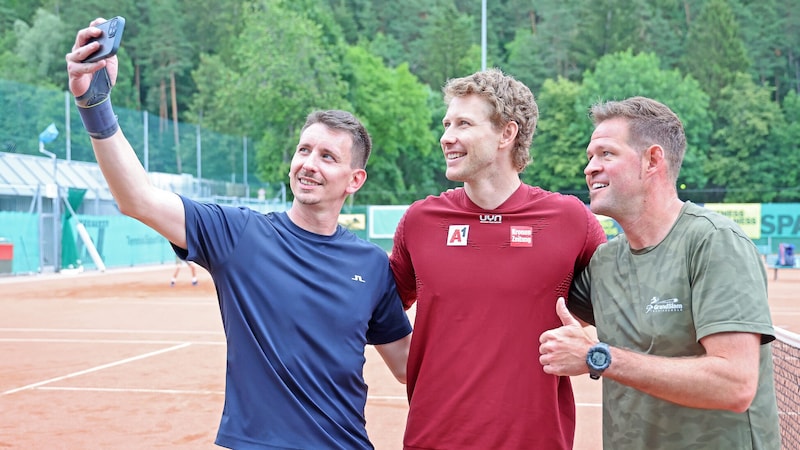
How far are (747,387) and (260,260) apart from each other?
5.79ft

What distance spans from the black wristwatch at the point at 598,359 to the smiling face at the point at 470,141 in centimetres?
111

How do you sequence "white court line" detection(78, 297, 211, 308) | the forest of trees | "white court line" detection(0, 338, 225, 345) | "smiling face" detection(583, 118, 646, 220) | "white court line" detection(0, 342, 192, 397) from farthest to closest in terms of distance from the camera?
the forest of trees < "white court line" detection(78, 297, 211, 308) < "white court line" detection(0, 338, 225, 345) < "white court line" detection(0, 342, 192, 397) < "smiling face" detection(583, 118, 646, 220)

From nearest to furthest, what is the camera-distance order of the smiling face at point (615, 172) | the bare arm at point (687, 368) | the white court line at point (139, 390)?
1. the bare arm at point (687, 368)
2. the smiling face at point (615, 172)
3. the white court line at point (139, 390)

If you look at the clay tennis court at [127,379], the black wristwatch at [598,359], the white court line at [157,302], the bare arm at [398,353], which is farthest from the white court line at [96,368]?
the black wristwatch at [598,359]

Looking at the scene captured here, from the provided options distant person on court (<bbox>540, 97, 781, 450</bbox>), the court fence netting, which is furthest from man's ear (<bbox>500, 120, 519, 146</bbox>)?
the court fence netting

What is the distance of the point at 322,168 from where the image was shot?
11.7ft

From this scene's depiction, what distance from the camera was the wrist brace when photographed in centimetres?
298

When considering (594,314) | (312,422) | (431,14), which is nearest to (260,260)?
(312,422)

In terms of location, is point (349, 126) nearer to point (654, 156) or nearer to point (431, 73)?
point (654, 156)

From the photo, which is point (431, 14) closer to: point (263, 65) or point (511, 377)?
point (263, 65)

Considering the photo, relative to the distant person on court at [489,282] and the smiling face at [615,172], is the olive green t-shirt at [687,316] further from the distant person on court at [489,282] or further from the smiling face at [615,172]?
the distant person on court at [489,282]

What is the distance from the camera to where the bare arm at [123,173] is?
288 cm

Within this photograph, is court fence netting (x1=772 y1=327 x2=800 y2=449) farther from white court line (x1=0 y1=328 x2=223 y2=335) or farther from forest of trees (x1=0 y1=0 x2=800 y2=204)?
forest of trees (x1=0 y1=0 x2=800 y2=204)

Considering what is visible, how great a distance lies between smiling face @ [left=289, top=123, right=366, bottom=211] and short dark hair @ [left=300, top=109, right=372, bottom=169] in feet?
0.07
